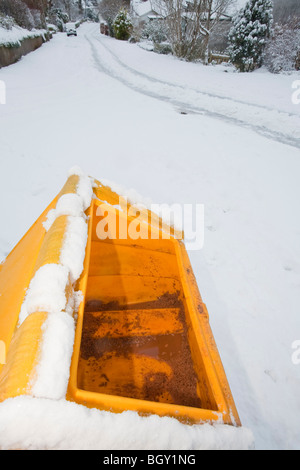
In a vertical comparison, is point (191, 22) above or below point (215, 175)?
above

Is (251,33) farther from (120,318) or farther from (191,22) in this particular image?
(120,318)

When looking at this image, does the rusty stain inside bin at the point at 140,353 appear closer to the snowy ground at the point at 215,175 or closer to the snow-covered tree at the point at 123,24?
the snowy ground at the point at 215,175

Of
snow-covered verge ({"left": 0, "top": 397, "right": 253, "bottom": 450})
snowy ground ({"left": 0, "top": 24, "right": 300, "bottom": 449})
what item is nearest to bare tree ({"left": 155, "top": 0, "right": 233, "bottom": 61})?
snowy ground ({"left": 0, "top": 24, "right": 300, "bottom": 449})

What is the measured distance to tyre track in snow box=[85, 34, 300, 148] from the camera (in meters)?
5.33

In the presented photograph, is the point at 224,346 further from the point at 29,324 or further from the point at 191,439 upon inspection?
the point at 29,324

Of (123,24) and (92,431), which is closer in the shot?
(92,431)

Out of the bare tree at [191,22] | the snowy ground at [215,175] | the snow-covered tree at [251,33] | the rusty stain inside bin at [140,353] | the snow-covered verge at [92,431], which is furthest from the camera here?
the bare tree at [191,22]

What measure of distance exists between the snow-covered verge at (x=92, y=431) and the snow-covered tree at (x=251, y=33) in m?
15.4

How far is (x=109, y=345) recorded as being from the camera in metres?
1.84

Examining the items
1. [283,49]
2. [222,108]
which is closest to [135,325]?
[222,108]

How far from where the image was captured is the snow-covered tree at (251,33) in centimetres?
1098

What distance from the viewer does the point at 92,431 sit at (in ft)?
2.34

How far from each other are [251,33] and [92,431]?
1573cm

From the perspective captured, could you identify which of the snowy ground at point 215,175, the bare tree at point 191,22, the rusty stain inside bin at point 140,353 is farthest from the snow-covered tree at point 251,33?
the rusty stain inside bin at point 140,353
